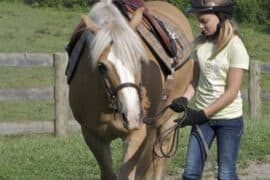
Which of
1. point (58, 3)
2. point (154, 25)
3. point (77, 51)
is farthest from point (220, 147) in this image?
point (58, 3)

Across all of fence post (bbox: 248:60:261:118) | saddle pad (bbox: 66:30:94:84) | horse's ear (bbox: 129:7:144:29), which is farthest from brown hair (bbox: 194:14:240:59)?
fence post (bbox: 248:60:261:118)

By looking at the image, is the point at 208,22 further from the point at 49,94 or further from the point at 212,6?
the point at 49,94

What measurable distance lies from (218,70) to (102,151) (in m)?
1.52

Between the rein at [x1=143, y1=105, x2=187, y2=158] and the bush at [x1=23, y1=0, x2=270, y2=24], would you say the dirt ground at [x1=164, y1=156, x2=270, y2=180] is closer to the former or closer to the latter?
the rein at [x1=143, y1=105, x2=187, y2=158]

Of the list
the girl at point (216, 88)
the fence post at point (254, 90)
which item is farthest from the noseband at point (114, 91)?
the fence post at point (254, 90)

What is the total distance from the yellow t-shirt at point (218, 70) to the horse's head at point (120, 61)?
485mm

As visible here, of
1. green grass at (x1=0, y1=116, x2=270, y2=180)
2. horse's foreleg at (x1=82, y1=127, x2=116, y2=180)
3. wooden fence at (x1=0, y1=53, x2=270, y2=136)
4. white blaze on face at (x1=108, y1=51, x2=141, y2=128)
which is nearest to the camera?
white blaze on face at (x1=108, y1=51, x2=141, y2=128)

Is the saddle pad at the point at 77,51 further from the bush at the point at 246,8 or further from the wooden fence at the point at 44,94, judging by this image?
the bush at the point at 246,8

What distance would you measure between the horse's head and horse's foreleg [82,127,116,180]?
813 mm

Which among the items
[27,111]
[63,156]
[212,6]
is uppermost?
[212,6]

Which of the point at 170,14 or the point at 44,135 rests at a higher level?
the point at 170,14

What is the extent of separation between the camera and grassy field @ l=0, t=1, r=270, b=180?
918 cm

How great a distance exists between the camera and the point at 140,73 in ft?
20.6

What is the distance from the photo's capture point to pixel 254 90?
1488 cm
